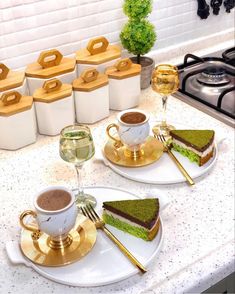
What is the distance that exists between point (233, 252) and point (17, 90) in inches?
28.5

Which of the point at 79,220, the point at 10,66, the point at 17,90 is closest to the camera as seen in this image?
the point at 79,220

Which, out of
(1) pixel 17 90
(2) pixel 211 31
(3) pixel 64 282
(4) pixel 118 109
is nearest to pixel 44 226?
(3) pixel 64 282

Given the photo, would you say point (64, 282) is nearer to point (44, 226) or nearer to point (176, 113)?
point (44, 226)

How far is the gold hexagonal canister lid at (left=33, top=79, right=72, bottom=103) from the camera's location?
1.34m

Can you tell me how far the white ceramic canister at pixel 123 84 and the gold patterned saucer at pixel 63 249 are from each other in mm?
535

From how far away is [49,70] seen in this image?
4.63ft

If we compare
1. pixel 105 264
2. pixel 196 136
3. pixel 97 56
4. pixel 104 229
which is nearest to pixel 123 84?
pixel 97 56

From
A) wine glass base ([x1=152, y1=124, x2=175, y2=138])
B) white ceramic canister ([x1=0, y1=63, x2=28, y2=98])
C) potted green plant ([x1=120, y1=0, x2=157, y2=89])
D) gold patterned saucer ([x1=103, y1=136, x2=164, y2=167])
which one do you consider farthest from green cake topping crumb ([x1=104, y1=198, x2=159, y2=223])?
potted green plant ([x1=120, y1=0, x2=157, y2=89])

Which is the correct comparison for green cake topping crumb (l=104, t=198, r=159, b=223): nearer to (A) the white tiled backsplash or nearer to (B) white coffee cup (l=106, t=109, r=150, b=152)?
(B) white coffee cup (l=106, t=109, r=150, b=152)

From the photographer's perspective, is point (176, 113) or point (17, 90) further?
point (176, 113)

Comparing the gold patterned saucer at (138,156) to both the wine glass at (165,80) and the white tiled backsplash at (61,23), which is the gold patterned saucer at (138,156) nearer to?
the wine glass at (165,80)

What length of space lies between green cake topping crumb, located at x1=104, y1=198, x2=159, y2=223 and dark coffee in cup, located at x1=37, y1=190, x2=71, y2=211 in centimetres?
11

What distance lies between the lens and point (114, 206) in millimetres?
1044

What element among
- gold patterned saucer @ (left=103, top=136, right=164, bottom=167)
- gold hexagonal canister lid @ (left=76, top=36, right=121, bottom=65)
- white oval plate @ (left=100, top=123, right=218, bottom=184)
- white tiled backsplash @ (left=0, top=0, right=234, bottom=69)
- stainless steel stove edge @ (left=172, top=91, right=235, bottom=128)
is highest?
white tiled backsplash @ (left=0, top=0, right=234, bottom=69)
